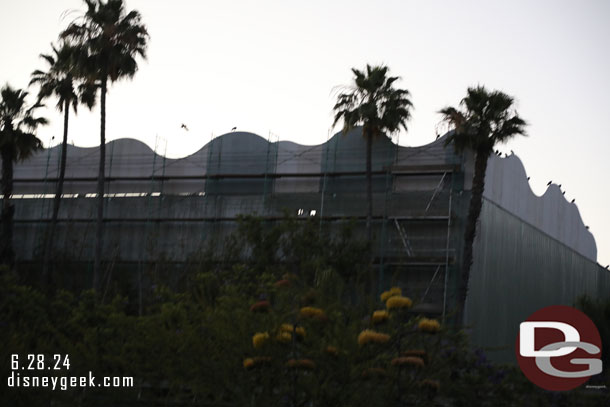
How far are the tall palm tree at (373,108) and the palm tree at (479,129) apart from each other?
2.44m

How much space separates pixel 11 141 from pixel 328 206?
41.9ft

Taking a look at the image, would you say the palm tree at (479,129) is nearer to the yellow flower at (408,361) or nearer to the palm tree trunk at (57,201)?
the palm tree trunk at (57,201)

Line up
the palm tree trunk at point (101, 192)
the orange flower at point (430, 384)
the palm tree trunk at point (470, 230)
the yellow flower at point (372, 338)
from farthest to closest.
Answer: the palm tree trunk at point (101, 192)
the palm tree trunk at point (470, 230)
the orange flower at point (430, 384)
the yellow flower at point (372, 338)

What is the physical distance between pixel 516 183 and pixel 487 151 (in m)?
6.96

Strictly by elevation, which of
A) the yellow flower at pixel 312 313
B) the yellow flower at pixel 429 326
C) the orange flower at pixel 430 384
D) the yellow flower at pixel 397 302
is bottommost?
the orange flower at pixel 430 384

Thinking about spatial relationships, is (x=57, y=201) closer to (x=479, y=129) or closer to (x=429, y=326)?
(x=479, y=129)

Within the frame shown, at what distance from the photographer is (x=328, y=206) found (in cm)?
3331

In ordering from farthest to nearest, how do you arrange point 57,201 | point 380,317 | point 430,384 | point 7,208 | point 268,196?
point 7,208
point 57,201
point 268,196
point 430,384
point 380,317

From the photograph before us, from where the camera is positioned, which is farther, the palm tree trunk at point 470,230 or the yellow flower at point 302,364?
the palm tree trunk at point 470,230

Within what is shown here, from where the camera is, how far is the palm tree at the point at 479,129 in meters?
30.1

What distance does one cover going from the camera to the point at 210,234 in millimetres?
34719

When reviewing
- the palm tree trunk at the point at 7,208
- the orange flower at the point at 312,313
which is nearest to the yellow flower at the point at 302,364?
the orange flower at the point at 312,313

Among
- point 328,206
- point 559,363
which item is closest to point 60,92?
point 328,206

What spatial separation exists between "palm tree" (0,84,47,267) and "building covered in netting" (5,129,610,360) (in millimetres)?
2111
